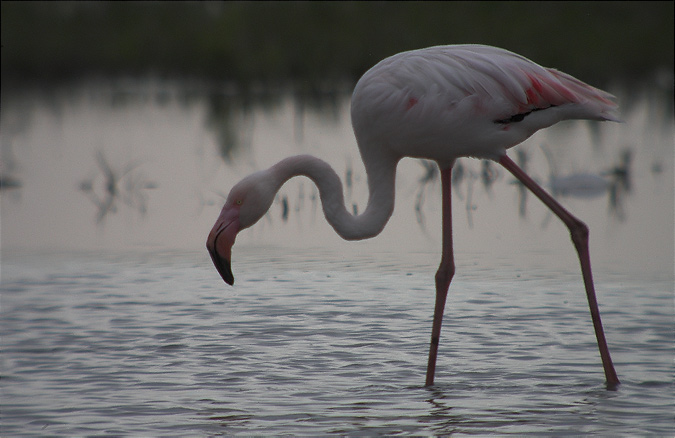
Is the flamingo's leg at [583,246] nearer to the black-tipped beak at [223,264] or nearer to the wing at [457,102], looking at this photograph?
the wing at [457,102]

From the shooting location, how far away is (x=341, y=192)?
17.5ft

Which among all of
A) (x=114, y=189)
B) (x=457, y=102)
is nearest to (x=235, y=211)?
(x=457, y=102)

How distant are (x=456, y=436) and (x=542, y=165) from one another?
287 inches

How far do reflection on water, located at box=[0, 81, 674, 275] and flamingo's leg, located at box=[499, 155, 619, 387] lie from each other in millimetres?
2060

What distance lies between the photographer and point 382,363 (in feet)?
17.8

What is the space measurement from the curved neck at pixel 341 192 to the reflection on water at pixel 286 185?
105 inches

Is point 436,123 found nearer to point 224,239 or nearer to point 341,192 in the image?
point 341,192

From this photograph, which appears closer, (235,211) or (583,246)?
(235,211)

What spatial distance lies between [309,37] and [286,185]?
890 centimetres

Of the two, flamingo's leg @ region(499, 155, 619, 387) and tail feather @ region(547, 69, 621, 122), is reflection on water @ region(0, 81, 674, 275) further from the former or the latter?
tail feather @ region(547, 69, 621, 122)

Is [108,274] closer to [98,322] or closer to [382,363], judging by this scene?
[98,322]

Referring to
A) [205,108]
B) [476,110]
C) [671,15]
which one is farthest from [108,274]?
[671,15]

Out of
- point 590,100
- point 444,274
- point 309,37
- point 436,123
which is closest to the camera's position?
point 436,123

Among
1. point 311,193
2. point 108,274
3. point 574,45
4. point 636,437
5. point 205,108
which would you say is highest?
point 574,45
